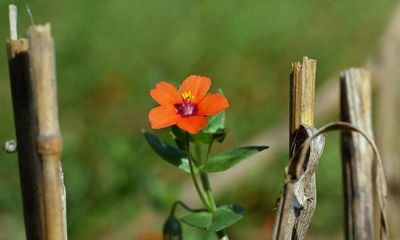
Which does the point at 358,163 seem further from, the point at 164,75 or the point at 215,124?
the point at 164,75

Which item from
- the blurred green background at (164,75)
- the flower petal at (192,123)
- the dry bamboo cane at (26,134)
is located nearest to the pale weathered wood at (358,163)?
the flower petal at (192,123)

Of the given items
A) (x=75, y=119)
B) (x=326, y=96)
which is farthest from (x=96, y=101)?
(x=326, y=96)

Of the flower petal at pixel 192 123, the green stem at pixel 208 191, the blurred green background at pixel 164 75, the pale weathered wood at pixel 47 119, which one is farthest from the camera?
the blurred green background at pixel 164 75

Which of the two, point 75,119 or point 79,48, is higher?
point 79,48

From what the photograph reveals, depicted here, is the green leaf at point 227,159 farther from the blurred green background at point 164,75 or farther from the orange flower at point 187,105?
the blurred green background at point 164,75

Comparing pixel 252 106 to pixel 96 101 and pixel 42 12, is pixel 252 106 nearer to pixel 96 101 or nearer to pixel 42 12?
pixel 96 101

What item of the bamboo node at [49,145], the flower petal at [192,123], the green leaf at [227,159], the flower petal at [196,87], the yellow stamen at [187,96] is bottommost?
the green leaf at [227,159]

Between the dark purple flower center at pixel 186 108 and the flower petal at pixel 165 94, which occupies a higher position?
the flower petal at pixel 165 94

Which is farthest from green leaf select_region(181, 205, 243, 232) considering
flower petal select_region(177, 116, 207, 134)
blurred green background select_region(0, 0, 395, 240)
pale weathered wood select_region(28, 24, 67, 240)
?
blurred green background select_region(0, 0, 395, 240)
